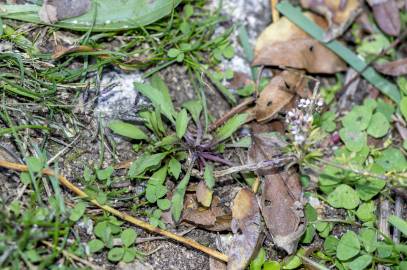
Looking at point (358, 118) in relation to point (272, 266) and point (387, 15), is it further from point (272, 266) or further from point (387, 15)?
point (272, 266)

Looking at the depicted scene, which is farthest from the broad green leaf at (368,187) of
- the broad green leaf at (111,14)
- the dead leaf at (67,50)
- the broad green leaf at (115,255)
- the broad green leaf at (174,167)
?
the dead leaf at (67,50)

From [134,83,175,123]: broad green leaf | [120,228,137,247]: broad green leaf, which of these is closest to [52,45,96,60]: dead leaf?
[134,83,175,123]: broad green leaf

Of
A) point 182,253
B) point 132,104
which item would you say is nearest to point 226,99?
point 132,104

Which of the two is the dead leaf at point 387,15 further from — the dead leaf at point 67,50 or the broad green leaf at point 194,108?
the dead leaf at point 67,50

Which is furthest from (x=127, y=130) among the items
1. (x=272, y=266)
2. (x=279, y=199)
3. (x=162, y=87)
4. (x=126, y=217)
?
(x=272, y=266)

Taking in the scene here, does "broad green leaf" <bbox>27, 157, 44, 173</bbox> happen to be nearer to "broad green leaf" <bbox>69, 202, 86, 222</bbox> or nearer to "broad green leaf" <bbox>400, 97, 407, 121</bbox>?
"broad green leaf" <bbox>69, 202, 86, 222</bbox>

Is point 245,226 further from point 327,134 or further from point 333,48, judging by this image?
point 333,48
